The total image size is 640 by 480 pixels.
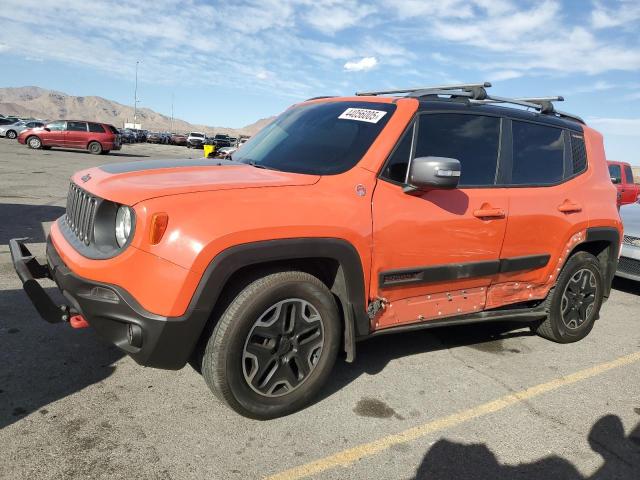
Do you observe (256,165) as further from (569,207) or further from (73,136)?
(73,136)

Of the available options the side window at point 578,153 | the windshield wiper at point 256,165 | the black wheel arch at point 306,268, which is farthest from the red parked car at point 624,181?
the black wheel arch at point 306,268

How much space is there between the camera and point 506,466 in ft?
8.87

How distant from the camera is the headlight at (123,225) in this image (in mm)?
2635

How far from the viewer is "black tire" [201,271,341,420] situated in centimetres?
266

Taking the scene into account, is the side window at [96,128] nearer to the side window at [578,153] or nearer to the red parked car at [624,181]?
the red parked car at [624,181]

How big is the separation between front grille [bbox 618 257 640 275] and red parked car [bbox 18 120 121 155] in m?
24.2

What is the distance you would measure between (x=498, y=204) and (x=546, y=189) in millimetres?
692

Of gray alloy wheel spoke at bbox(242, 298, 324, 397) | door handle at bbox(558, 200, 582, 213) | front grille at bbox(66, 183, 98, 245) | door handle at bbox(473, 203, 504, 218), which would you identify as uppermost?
door handle at bbox(558, 200, 582, 213)

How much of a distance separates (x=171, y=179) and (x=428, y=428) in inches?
80.8

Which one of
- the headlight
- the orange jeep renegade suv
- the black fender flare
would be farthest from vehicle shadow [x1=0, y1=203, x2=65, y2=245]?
the black fender flare

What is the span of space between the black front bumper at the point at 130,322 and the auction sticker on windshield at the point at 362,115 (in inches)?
67.7

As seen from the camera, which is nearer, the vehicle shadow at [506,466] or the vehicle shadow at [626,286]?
the vehicle shadow at [506,466]

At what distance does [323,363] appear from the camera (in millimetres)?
3025

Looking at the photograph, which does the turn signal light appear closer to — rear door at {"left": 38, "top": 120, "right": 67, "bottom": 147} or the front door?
the front door
